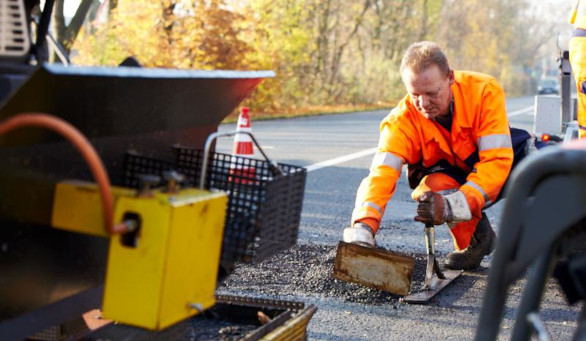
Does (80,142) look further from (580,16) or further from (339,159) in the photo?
(339,159)

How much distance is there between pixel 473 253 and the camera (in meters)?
5.34

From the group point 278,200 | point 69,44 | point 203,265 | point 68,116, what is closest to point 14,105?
point 68,116

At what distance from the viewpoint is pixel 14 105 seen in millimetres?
2283

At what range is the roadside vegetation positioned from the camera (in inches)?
786

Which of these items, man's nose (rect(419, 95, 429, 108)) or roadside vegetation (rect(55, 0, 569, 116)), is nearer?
man's nose (rect(419, 95, 429, 108))

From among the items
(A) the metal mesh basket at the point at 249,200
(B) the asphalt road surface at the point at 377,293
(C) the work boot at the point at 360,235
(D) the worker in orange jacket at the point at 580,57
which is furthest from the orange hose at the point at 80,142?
(D) the worker in orange jacket at the point at 580,57

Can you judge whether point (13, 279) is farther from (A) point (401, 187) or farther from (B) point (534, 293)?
(A) point (401, 187)

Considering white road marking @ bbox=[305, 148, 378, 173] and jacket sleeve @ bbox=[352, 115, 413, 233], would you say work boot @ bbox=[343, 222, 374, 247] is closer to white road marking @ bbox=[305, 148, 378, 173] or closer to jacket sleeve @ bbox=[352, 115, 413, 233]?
jacket sleeve @ bbox=[352, 115, 413, 233]

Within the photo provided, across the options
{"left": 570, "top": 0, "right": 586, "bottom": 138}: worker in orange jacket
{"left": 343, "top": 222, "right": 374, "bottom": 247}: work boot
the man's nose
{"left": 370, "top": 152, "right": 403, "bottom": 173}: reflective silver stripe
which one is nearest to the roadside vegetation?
{"left": 570, "top": 0, "right": 586, "bottom": 138}: worker in orange jacket

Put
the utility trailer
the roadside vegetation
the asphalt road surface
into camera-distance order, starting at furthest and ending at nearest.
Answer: the roadside vegetation, the asphalt road surface, the utility trailer

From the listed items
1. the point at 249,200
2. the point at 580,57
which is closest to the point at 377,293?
the point at 249,200

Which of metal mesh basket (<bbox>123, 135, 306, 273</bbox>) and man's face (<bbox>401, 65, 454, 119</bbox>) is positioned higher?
man's face (<bbox>401, 65, 454, 119</bbox>)

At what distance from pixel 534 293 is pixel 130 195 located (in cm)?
102

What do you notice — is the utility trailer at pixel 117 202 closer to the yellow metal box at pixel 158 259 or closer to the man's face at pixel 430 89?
the yellow metal box at pixel 158 259
